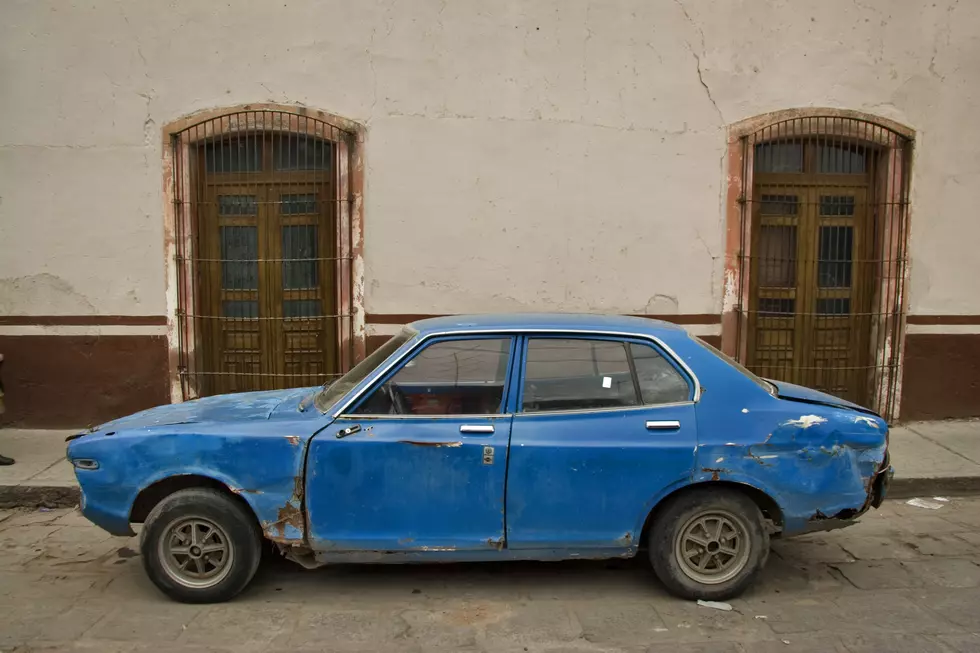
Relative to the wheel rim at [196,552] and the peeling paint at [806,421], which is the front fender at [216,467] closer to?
the wheel rim at [196,552]

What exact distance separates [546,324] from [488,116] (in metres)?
3.78

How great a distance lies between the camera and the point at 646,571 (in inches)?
178

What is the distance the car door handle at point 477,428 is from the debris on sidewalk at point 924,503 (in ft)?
12.9

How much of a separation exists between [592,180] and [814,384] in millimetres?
3165

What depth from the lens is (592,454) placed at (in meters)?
3.90

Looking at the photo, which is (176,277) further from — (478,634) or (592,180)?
(478,634)

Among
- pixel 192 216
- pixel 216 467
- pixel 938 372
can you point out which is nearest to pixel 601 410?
pixel 216 467

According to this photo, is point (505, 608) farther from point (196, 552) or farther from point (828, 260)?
point (828, 260)

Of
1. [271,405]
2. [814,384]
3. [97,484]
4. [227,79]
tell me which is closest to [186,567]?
[97,484]

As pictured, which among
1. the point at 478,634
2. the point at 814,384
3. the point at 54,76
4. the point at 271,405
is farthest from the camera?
the point at 814,384

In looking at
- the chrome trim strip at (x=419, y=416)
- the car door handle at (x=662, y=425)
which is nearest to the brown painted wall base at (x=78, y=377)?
the chrome trim strip at (x=419, y=416)

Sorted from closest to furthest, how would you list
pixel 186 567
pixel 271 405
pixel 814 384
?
pixel 186 567 → pixel 271 405 → pixel 814 384

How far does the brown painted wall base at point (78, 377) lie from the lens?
7402 millimetres

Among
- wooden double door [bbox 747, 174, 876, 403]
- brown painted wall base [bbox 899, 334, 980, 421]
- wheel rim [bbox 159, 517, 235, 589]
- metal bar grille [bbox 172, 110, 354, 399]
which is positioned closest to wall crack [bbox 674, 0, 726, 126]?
wooden double door [bbox 747, 174, 876, 403]
